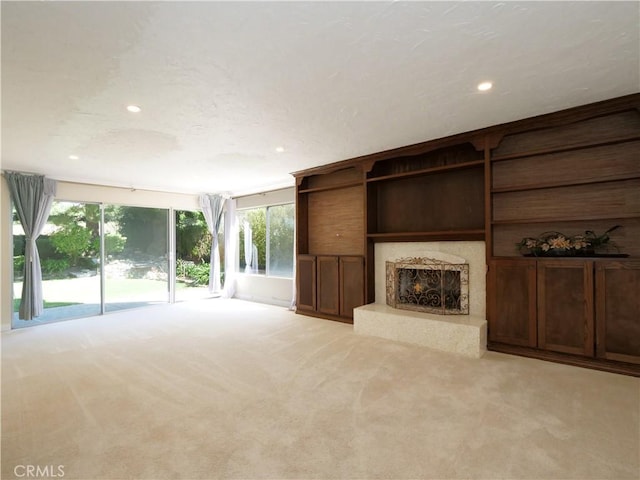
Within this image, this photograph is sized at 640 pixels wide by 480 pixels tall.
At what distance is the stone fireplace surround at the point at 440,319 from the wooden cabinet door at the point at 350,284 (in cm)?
30

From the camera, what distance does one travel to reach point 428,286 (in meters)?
4.12

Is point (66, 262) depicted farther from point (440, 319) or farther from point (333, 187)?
point (440, 319)

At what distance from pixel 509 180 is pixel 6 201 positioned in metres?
7.10

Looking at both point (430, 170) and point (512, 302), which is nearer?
point (512, 302)

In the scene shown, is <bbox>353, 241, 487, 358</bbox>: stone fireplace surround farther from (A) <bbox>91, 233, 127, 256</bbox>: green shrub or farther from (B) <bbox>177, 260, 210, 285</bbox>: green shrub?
(A) <bbox>91, 233, 127, 256</bbox>: green shrub

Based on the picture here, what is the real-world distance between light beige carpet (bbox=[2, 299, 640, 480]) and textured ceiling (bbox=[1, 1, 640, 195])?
2.44m

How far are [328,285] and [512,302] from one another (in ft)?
8.39

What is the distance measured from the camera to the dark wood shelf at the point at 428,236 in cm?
368

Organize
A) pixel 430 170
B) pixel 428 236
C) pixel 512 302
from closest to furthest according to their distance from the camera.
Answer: pixel 512 302 → pixel 430 170 → pixel 428 236

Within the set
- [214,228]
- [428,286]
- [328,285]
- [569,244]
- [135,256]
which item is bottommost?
[328,285]

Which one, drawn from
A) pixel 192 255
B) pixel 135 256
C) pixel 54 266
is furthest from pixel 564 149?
pixel 54 266

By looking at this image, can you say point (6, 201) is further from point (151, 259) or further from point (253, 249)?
point (253, 249)

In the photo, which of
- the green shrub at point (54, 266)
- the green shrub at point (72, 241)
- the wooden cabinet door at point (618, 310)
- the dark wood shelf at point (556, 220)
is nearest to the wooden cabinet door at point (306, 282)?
the dark wood shelf at point (556, 220)

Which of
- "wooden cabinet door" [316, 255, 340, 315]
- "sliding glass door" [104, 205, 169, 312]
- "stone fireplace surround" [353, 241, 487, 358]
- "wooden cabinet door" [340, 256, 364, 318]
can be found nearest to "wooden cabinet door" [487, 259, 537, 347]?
"stone fireplace surround" [353, 241, 487, 358]
